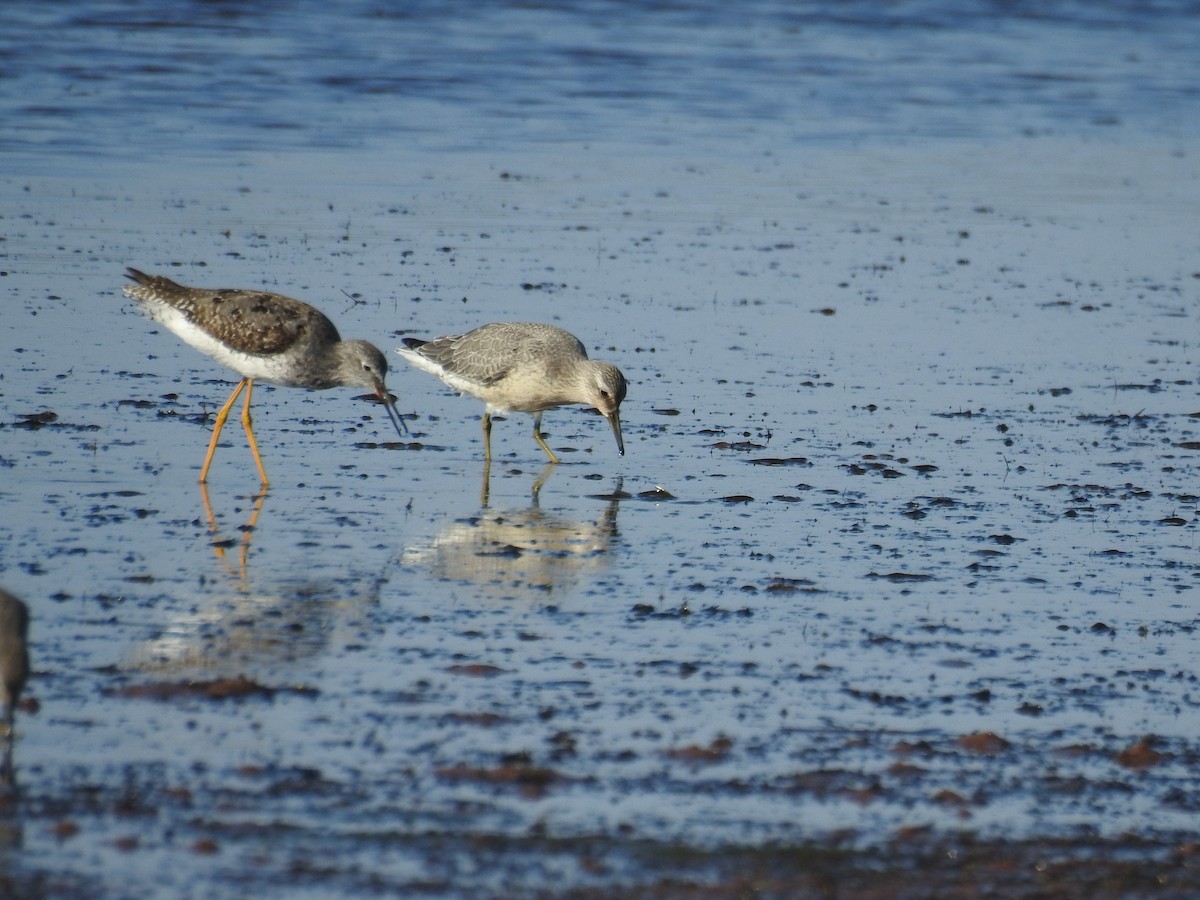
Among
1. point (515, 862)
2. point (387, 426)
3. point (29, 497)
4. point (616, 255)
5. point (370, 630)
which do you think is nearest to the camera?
point (515, 862)

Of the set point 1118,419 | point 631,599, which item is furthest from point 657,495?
point 1118,419

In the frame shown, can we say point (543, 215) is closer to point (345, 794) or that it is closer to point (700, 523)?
point (700, 523)

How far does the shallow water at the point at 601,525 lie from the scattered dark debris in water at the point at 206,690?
15 mm

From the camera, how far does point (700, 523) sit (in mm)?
10812

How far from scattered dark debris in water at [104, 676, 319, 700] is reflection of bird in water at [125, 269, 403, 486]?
425 cm

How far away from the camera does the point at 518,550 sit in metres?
10.2

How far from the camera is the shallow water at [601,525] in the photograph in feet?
22.1

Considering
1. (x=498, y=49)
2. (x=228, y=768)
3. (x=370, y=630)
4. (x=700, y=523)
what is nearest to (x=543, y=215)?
(x=700, y=523)

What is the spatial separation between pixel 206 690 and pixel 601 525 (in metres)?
3.74

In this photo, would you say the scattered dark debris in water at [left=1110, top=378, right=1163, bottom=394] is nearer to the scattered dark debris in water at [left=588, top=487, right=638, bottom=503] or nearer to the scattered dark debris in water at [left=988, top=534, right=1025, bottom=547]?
the scattered dark debris in water at [left=988, top=534, right=1025, bottom=547]

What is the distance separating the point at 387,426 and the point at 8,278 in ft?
16.7

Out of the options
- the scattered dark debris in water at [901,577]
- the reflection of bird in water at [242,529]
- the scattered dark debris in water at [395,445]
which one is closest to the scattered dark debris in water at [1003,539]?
the scattered dark debris in water at [901,577]

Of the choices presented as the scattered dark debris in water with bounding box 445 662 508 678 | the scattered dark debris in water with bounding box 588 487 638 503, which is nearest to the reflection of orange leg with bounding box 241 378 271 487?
the scattered dark debris in water with bounding box 588 487 638 503

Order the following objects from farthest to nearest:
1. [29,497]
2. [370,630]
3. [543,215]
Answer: [543,215]
[29,497]
[370,630]
